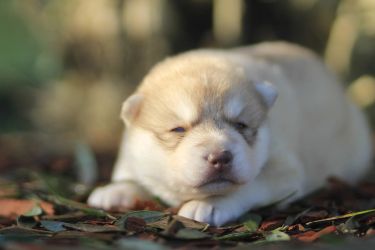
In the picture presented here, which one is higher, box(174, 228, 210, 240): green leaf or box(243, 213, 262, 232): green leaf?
box(243, 213, 262, 232): green leaf

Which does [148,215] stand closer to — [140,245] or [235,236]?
[235,236]

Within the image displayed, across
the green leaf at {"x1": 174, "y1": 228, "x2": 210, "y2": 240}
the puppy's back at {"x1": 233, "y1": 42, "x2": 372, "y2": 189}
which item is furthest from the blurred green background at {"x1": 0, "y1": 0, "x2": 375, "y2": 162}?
the green leaf at {"x1": 174, "y1": 228, "x2": 210, "y2": 240}

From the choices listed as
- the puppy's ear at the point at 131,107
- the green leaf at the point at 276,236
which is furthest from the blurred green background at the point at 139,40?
the green leaf at the point at 276,236

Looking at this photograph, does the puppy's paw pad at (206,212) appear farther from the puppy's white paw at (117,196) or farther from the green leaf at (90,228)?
the puppy's white paw at (117,196)

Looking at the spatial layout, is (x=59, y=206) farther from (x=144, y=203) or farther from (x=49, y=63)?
(x=49, y=63)

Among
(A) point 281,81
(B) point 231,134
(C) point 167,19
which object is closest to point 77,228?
(B) point 231,134

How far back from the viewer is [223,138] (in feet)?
13.0

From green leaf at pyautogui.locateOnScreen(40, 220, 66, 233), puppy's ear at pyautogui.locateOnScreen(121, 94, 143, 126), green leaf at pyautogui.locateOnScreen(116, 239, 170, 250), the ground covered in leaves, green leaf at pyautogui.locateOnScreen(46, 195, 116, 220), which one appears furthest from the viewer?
puppy's ear at pyautogui.locateOnScreen(121, 94, 143, 126)

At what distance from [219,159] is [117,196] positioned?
3.75 feet

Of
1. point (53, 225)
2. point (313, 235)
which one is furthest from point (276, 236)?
point (53, 225)

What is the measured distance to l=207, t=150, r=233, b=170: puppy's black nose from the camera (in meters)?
3.84

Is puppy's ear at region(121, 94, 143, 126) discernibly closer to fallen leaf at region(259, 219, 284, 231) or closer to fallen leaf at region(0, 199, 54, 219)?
fallen leaf at region(0, 199, 54, 219)

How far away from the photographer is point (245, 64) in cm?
513

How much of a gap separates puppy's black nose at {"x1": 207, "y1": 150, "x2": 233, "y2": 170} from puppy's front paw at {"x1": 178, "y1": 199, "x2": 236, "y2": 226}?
33 cm
